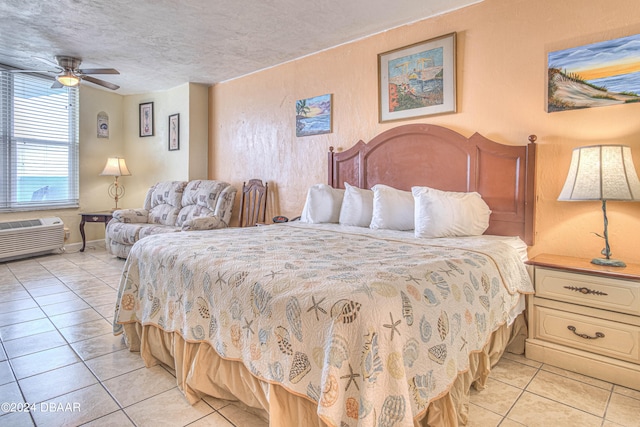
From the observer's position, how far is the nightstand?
178 cm

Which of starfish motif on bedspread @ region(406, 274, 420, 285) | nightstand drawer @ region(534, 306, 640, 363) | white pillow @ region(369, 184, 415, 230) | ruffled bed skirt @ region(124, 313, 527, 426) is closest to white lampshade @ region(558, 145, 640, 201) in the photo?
nightstand drawer @ region(534, 306, 640, 363)

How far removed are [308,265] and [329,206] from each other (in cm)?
166

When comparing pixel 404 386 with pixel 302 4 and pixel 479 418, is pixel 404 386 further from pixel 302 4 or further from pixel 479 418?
pixel 302 4

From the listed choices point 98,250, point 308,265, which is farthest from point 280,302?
point 98,250

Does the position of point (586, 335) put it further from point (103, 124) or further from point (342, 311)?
point (103, 124)

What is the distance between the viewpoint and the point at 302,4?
2777 millimetres

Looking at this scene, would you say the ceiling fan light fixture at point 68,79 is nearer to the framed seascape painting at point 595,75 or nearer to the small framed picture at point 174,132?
the small framed picture at point 174,132

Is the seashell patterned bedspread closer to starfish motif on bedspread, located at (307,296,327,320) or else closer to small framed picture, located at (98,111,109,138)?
starfish motif on bedspread, located at (307,296,327,320)

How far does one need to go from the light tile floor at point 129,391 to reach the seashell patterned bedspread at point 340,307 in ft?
0.98

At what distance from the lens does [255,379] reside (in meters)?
1.38

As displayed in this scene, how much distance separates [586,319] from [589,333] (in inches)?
3.0

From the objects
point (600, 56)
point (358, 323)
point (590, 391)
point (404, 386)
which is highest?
point (600, 56)

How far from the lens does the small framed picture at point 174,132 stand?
17.1 ft

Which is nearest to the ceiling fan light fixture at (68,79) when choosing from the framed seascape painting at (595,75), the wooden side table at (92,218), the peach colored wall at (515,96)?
the wooden side table at (92,218)
